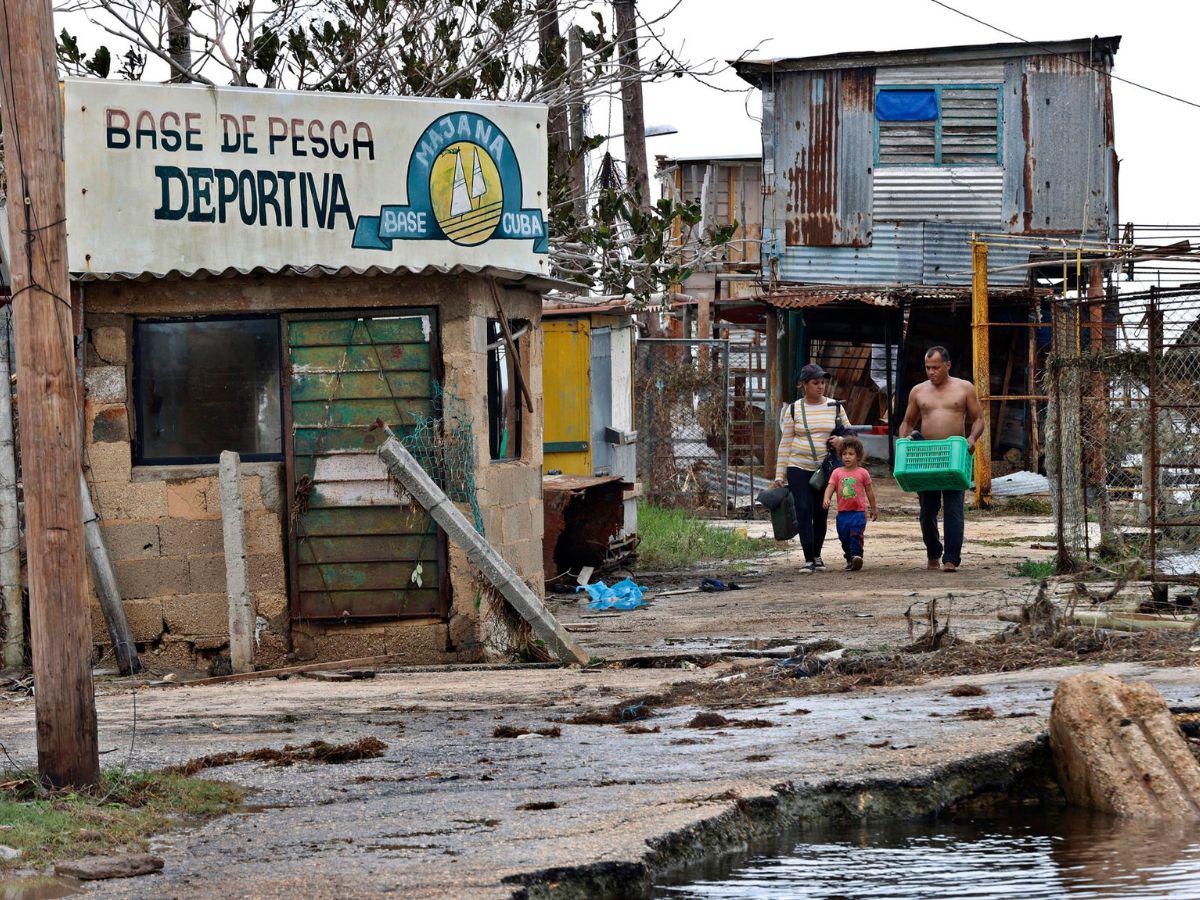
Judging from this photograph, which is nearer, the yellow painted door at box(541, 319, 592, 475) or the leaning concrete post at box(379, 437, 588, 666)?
the leaning concrete post at box(379, 437, 588, 666)

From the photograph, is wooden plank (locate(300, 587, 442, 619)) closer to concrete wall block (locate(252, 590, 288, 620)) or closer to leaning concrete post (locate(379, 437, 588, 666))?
concrete wall block (locate(252, 590, 288, 620))

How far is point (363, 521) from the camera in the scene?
9953 millimetres

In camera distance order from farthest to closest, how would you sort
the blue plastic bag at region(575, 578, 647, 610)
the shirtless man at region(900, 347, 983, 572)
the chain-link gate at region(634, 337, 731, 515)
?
1. the chain-link gate at region(634, 337, 731, 515)
2. the shirtless man at region(900, 347, 983, 572)
3. the blue plastic bag at region(575, 578, 647, 610)

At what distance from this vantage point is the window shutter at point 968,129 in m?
25.1

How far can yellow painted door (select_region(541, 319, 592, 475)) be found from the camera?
16.0 metres

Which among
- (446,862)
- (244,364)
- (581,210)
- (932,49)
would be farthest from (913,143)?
(446,862)

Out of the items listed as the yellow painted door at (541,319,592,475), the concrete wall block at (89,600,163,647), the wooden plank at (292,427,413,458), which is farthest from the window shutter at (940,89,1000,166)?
the concrete wall block at (89,600,163,647)

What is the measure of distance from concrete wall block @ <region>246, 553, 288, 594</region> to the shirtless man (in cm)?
534

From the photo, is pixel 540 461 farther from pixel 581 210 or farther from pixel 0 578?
pixel 581 210

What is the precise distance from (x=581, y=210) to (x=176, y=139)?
6.73 m

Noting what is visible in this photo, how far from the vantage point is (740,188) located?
4109 cm

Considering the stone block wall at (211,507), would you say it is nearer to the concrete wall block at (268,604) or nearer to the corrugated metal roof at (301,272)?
the concrete wall block at (268,604)

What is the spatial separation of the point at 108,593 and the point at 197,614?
57 cm

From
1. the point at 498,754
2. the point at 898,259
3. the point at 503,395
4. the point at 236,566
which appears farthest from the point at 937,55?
the point at 498,754
